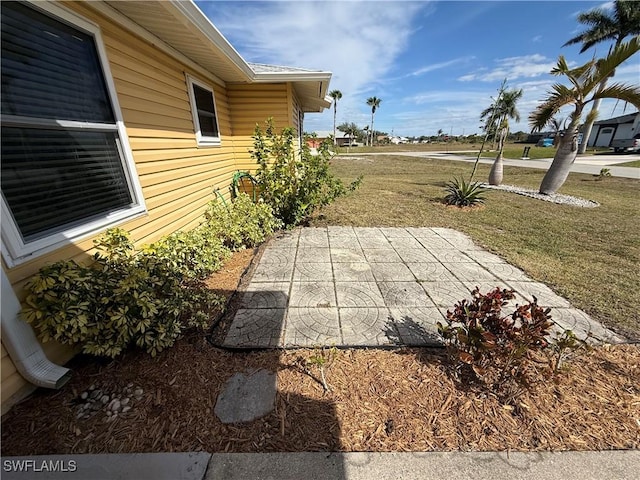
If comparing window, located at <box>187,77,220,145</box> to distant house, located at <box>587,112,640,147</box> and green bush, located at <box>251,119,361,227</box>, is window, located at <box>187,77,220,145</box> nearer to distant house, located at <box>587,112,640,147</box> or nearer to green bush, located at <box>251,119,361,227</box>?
green bush, located at <box>251,119,361,227</box>

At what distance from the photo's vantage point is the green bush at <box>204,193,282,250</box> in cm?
395

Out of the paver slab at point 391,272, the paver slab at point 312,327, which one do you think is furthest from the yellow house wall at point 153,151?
the paver slab at point 391,272

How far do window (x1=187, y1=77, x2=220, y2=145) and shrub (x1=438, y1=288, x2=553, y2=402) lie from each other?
14.7ft

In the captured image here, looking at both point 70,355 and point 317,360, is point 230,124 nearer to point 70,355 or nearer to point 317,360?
point 70,355

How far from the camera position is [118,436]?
1539mm

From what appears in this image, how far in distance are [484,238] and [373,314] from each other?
10.7 feet

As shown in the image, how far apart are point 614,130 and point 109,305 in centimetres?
6078

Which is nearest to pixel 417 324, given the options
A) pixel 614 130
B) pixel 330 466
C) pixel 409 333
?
pixel 409 333

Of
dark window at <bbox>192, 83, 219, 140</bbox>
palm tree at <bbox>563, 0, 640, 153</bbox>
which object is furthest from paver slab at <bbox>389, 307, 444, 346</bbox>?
palm tree at <bbox>563, 0, 640, 153</bbox>

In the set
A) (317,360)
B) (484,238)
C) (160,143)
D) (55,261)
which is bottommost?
(484,238)

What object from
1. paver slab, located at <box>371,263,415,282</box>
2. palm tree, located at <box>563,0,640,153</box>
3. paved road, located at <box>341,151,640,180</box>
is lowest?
paved road, located at <box>341,151,640,180</box>

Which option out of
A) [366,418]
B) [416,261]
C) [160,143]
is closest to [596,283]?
[416,261]

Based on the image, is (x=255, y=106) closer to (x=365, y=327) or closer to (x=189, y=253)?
(x=189, y=253)

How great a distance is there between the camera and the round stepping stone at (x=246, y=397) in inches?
65.2
